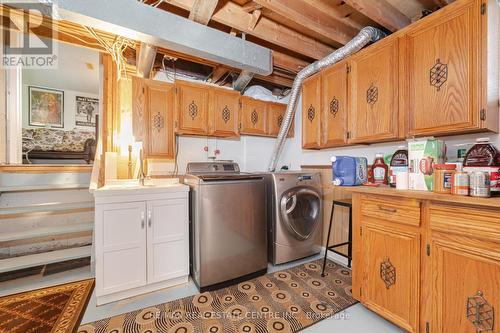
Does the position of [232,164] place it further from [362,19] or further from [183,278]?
[362,19]

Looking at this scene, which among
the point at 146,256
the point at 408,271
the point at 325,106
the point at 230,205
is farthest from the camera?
the point at 325,106

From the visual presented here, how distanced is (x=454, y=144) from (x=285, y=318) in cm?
193

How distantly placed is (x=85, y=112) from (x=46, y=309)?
4.71 metres

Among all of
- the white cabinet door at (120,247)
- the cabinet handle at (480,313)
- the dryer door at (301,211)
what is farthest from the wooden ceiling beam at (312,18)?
the cabinet handle at (480,313)

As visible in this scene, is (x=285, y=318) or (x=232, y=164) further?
(x=232, y=164)

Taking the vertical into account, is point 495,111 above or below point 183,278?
above

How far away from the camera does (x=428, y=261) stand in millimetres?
1279

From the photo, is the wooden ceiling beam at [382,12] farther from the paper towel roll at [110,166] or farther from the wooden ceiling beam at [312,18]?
the paper towel roll at [110,166]

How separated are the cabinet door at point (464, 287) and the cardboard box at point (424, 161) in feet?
1.22

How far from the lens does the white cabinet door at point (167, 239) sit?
1.95 m

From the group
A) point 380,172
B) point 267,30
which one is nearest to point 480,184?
point 380,172

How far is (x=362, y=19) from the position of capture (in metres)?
2.02

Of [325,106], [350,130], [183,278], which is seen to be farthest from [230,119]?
[183,278]

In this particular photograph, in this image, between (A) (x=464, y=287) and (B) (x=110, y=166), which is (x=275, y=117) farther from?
(A) (x=464, y=287)
